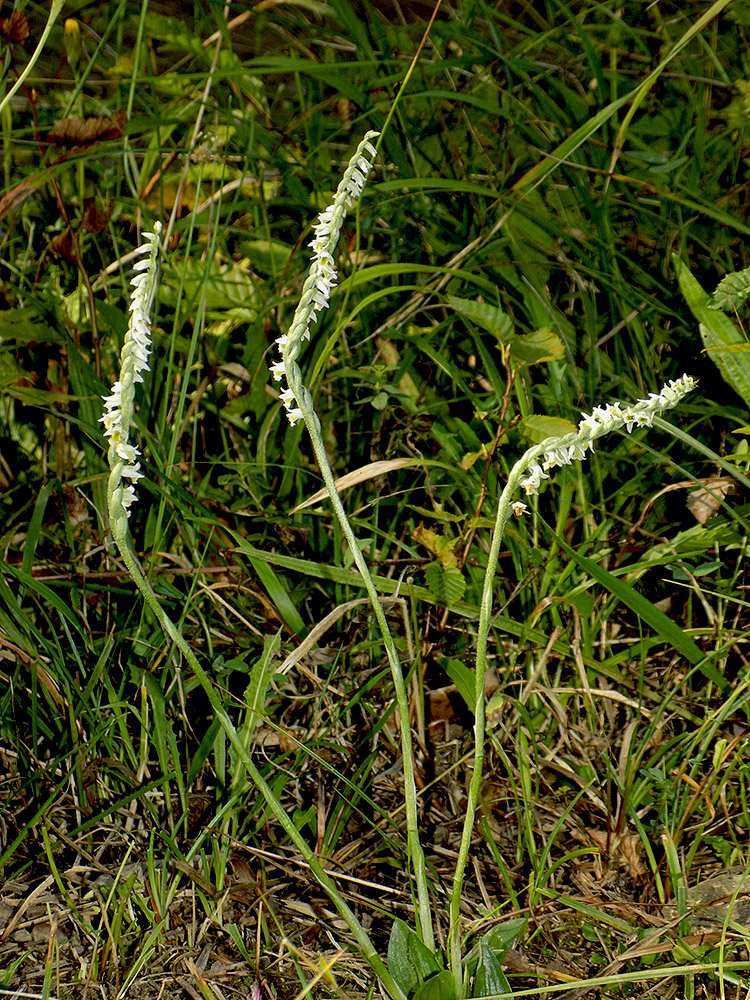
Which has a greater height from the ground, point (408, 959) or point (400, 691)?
point (400, 691)

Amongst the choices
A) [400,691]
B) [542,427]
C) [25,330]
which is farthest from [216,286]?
[400,691]

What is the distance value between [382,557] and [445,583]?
19cm

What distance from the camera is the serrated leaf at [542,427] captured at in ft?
4.25

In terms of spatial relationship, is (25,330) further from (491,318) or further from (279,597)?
(491,318)

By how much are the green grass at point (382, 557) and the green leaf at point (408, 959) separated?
0.28ft

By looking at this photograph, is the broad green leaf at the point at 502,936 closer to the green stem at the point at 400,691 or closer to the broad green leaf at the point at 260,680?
the green stem at the point at 400,691

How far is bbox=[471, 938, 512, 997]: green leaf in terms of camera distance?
0.96m

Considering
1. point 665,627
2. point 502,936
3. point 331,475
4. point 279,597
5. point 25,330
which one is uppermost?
point 331,475

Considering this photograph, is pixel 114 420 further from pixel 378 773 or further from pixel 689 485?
pixel 689 485

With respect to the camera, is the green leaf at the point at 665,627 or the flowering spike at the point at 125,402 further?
the green leaf at the point at 665,627

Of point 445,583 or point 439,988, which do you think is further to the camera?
point 445,583

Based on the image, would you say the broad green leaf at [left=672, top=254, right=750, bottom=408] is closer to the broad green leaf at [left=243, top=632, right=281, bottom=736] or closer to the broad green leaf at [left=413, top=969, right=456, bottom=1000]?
the broad green leaf at [left=243, top=632, right=281, bottom=736]

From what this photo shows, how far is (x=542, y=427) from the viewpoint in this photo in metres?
1.31

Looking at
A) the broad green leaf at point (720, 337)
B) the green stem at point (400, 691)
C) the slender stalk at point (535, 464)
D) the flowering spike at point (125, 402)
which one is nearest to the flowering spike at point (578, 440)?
the slender stalk at point (535, 464)
